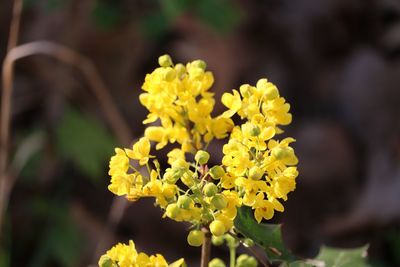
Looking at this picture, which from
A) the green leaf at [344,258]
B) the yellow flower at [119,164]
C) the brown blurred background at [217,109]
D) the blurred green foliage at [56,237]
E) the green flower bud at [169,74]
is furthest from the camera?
the brown blurred background at [217,109]

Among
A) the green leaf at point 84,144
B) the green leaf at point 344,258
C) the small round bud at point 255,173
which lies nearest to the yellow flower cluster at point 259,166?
the small round bud at point 255,173

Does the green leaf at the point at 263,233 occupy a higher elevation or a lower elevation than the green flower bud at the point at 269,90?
lower

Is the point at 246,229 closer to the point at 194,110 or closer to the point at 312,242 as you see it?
the point at 194,110

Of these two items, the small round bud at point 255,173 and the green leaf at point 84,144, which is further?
the green leaf at point 84,144

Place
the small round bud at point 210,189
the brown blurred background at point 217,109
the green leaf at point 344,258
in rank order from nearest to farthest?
the small round bud at point 210,189 < the green leaf at point 344,258 < the brown blurred background at point 217,109

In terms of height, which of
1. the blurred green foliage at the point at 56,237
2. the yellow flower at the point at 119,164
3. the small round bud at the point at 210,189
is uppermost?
the blurred green foliage at the point at 56,237

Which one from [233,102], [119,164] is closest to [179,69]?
[233,102]

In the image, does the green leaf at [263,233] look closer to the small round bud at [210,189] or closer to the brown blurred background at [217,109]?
the small round bud at [210,189]
